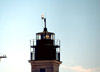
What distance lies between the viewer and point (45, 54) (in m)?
85.1

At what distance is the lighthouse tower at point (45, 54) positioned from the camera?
84.4 metres

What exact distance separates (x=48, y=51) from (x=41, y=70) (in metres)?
3.11

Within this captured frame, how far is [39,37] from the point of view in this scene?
86500mm

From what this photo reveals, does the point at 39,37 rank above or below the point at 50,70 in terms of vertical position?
above

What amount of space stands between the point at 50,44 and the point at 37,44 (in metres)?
2.02

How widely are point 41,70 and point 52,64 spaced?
2062 millimetres

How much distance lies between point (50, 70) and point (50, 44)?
4.20 m

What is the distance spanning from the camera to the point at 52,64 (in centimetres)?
8406

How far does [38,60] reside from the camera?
8450 cm

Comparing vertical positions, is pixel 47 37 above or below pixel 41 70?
above

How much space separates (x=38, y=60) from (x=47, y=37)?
13.9 feet

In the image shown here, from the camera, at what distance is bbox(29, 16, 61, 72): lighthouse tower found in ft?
277

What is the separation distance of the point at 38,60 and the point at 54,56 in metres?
2.55

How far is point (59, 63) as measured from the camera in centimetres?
8600
